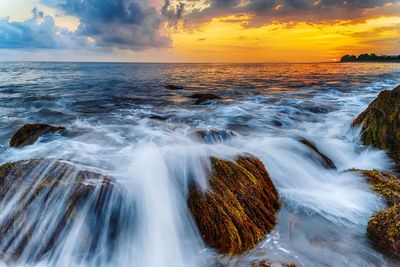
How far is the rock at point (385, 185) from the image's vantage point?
212 inches

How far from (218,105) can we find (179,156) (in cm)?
1254

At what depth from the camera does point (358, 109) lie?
16125 millimetres

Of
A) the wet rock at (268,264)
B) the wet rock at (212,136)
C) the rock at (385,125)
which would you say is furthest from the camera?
the wet rock at (212,136)

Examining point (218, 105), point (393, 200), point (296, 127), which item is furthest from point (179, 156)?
point (218, 105)

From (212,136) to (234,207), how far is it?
5.43 m

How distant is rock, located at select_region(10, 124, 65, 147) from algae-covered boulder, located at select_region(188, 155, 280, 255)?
22.9 ft

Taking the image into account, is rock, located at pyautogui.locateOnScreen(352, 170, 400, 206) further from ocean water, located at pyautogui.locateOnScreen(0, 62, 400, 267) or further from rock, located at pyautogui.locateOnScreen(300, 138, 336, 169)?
rock, located at pyautogui.locateOnScreen(300, 138, 336, 169)

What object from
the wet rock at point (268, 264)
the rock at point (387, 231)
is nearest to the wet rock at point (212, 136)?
the rock at point (387, 231)

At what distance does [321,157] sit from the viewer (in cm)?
797

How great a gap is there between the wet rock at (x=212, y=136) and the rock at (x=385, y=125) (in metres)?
4.13

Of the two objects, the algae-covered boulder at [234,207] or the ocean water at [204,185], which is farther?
the algae-covered boulder at [234,207]

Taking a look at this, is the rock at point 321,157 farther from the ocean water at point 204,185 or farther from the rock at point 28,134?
the rock at point 28,134

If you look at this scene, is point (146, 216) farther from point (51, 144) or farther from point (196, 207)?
point (51, 144)

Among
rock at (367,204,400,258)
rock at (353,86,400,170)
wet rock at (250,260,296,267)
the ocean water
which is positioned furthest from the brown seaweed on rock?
rock at (353,86,400,170)
